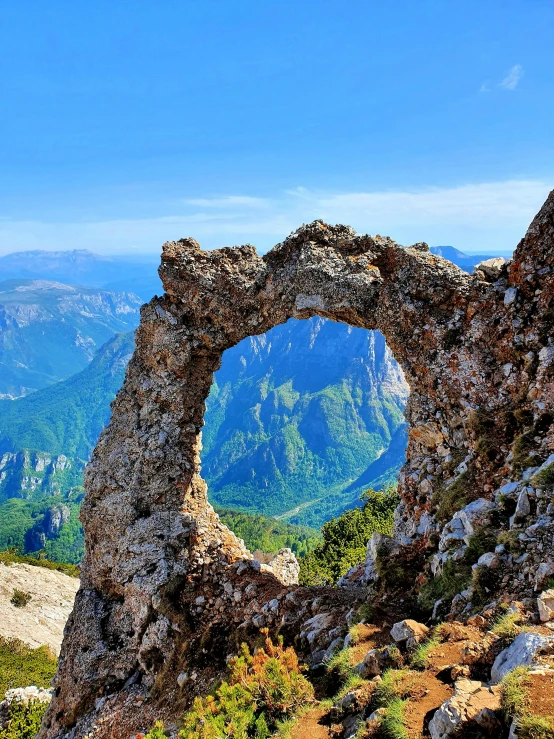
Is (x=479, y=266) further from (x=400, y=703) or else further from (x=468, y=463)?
(x=400, y=703)

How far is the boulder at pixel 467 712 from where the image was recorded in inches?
233

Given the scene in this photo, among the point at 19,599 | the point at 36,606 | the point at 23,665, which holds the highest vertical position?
the point at 23,665

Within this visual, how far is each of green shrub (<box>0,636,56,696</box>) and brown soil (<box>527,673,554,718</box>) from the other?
122ft

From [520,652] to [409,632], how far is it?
292 cm

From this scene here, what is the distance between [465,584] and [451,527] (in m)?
1.65

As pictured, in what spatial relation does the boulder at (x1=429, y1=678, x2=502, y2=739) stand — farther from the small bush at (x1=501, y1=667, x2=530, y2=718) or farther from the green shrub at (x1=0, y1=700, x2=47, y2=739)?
the green shrub at (x1=0, y1=700, x2=47, y2=739)

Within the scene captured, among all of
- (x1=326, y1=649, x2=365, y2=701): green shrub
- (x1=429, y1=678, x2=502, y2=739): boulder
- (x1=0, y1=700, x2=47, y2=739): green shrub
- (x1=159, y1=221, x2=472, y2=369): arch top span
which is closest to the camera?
(x1=429, y1=678, x2=502, y2=739): boulder

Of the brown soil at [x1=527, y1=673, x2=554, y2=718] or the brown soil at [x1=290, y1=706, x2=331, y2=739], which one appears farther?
the brown soil at [x1=290, y1=706, x2=331, y2=739]

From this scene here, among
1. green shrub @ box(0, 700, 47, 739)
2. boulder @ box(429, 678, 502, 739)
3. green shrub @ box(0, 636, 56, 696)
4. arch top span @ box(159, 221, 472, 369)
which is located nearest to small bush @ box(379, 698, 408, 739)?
boulder @ box(429, 678, 502, 739)

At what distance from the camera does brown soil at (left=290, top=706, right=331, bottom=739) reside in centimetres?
814

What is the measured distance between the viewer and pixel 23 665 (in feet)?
127

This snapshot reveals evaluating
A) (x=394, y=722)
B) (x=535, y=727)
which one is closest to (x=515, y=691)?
(x=535, y=727)

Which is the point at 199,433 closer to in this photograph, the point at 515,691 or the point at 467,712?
the point at 467,712

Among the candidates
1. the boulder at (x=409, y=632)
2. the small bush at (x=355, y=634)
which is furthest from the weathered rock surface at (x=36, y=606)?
the boulder at (x=409, y=632)
